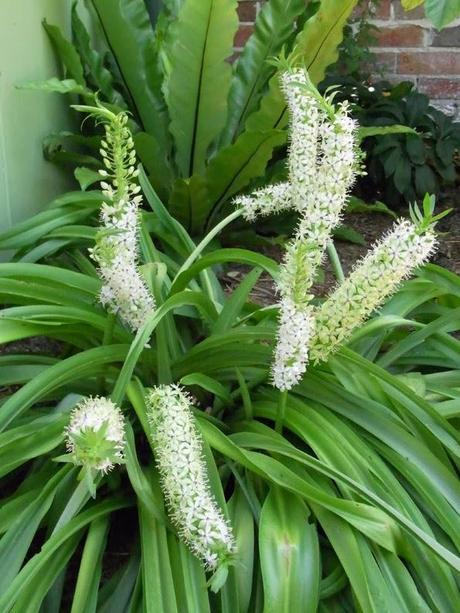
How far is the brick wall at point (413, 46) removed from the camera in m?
3.30

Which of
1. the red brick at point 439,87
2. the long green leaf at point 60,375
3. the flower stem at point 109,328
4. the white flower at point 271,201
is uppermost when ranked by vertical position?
the white flower at point 271,201

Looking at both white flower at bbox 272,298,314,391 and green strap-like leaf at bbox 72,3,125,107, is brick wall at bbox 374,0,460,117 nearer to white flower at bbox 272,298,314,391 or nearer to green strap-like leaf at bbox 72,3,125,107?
green strap-like leaf at bbox 72,3,125,107

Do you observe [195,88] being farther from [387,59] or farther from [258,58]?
[387,59]

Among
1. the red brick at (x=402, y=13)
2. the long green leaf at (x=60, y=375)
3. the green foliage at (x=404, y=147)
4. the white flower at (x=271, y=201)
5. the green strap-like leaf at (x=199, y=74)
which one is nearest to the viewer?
the long green leaf at (x=60, y=375)

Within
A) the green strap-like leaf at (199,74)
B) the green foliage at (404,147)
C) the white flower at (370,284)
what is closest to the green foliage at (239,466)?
the white flower at (370,284)

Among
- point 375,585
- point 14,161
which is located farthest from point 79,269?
point 375,585

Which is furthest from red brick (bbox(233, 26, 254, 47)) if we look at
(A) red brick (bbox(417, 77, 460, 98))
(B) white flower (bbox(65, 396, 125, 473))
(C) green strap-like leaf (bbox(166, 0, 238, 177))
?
(B) white flower (bbox(65, 396, 125, 473))

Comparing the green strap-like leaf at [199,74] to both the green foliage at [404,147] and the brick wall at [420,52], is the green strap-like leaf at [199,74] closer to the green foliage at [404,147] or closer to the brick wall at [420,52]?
the green foliage at [404,147]

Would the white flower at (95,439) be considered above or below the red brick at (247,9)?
below

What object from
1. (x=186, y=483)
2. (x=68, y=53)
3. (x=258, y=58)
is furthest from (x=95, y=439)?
(x=258, y=58)

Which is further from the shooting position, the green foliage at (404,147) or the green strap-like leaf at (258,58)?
the green foliage at (404,147)

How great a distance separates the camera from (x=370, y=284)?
1.13m

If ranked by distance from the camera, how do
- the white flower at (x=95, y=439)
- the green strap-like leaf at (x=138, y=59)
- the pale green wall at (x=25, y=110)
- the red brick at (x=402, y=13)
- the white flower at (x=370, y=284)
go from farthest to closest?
the red brick at (x=402, y=13) → the green strap-like leaf at (x=138, y=59) → the pale green wall at (x=25, y=110) → the white flower at (x=370, y=284) → the white flower at (x=95, y=439)

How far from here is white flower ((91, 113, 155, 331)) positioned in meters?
1.17
